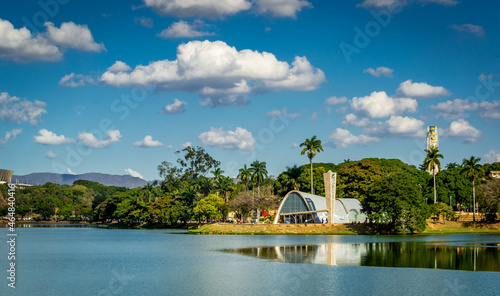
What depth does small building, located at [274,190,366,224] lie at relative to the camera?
10700cm

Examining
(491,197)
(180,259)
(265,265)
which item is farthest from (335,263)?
(491,197)

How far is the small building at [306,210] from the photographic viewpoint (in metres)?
107

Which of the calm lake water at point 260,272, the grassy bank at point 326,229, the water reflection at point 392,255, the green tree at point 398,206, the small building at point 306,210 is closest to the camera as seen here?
the calm lake water at point 260,272

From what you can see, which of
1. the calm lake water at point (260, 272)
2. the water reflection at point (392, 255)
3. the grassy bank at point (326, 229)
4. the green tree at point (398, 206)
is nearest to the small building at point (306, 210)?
the grassy bank at point (326, 229)

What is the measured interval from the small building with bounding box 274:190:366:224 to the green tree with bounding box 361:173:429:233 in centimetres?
1483

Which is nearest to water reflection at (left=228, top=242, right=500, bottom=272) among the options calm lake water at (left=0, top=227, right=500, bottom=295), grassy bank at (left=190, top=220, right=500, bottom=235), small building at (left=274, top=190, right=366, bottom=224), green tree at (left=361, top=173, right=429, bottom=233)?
calm lake water at (left=0, top=227, right=500, bottom=295)

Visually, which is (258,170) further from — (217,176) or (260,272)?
(260,272)

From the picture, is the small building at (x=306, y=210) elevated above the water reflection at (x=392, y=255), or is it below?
above

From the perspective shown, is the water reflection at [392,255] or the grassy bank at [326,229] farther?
the grassy bank at [326,229]

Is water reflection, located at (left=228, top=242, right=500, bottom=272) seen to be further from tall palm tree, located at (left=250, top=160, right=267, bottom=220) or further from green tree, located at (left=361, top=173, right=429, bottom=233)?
tall palm tree, located at (left=250, top=160, right=267, bottom=220)

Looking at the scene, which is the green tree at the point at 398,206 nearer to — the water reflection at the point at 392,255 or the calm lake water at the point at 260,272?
the water reflection at the point at 392,255

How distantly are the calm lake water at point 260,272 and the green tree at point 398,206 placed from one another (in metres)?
26.5

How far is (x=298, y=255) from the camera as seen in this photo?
5538 centimetres

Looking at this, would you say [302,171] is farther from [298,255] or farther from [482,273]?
[482,273]
